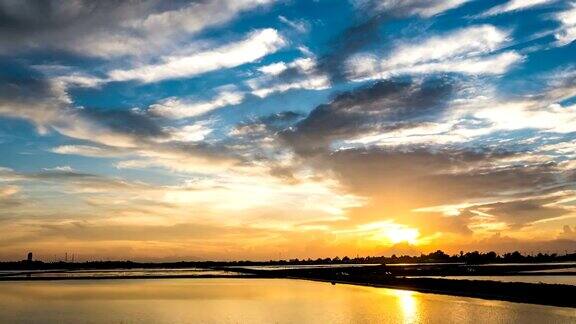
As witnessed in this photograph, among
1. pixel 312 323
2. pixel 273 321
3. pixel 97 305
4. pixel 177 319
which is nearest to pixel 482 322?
pixel 312 323

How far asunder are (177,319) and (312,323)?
1019 cm

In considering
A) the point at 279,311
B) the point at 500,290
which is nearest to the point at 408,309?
the point at 279,311

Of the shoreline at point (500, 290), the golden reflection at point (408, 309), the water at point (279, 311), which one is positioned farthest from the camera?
the shoreline at point (500, 290)

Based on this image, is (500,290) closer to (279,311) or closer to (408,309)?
(408,309)

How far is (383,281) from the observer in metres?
88.1

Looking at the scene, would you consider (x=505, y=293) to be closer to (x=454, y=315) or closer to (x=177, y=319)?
(x=454, y=315)

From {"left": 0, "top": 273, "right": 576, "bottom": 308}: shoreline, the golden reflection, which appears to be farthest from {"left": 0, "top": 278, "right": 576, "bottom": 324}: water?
{"left": 0, "top": 273, "right": 576, "bottom": 308}: shoreline

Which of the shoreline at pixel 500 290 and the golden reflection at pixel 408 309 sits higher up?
the shoreline at pixel 500 290

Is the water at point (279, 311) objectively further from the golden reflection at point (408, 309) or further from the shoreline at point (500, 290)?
the shoreline at point (500, 290)

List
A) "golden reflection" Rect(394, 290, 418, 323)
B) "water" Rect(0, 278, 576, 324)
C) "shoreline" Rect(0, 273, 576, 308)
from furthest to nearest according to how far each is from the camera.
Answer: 1. "shoreline" Rect(0, 273, 576, 308)
2. "water" Rect(0, 278, 576, 324)
3. "golden reflection" Rect(394, 290, 418, 323)

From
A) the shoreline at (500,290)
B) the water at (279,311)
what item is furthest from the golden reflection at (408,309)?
the shoreline at (500,290)

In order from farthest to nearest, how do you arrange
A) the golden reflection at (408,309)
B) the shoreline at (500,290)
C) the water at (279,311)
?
the shoreline at (500,290) → the water at (279,311) → the golden reflection at (408,309)

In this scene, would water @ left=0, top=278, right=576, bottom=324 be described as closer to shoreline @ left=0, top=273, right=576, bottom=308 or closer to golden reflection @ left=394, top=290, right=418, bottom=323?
golden reflection @ left=394, top=290, right=418, bottom=323

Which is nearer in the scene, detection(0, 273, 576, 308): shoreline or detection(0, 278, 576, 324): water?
detection(0, 278, 576, 324): water
